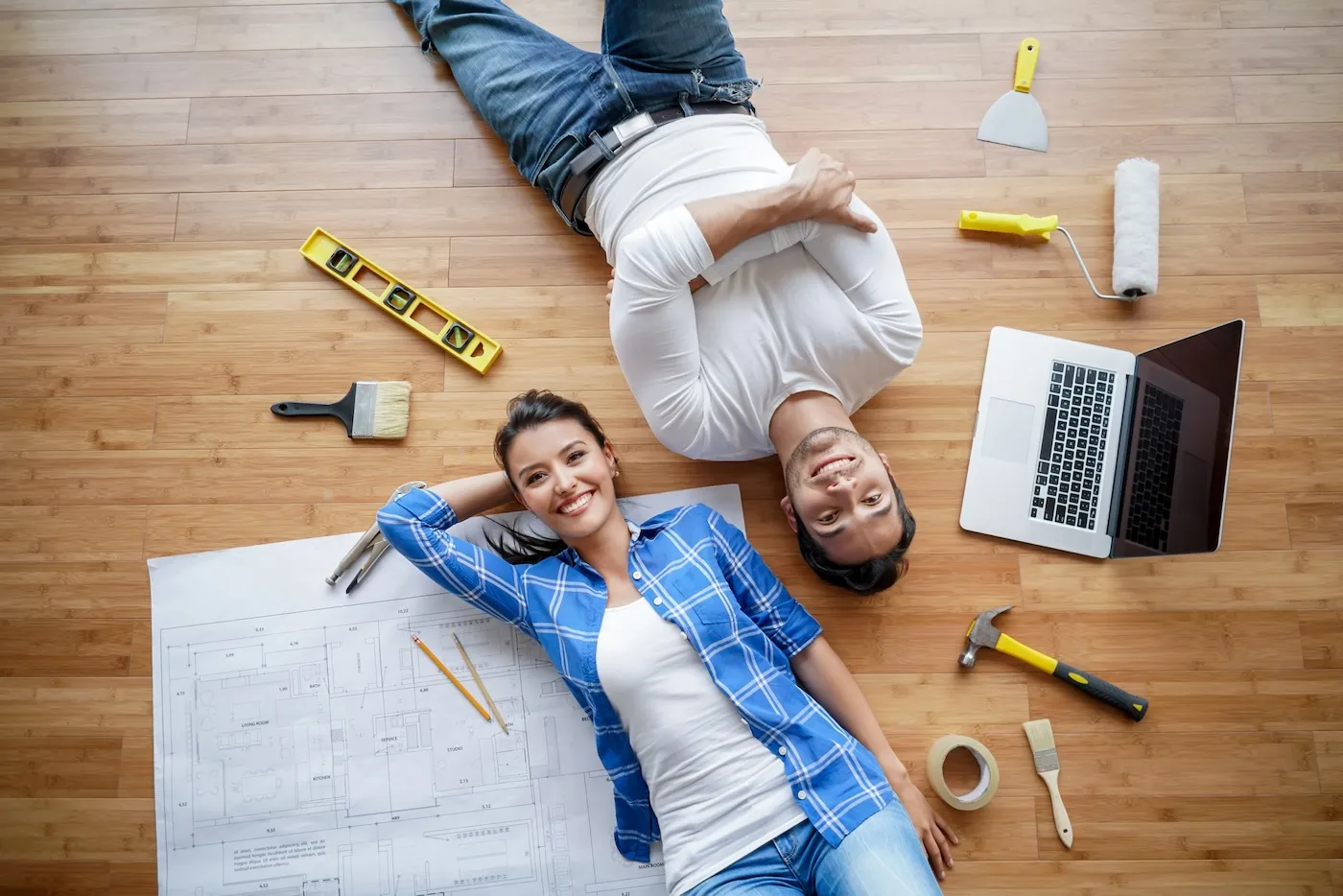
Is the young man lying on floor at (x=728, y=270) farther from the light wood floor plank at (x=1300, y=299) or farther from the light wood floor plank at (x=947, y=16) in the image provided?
the light wood floor plank at (x=1300, y=299)

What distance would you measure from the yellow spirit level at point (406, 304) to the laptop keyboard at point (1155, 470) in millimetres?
1396

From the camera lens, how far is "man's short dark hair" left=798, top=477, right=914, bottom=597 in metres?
1.59

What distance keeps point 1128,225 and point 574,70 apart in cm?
127

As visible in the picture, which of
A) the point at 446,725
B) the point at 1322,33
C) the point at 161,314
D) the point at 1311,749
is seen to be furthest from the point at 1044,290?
the point at 161,314

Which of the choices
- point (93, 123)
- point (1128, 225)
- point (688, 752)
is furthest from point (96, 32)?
point (1128, 225)

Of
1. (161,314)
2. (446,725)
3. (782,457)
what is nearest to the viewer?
(782,457)

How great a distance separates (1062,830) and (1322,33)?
1947 millimetres

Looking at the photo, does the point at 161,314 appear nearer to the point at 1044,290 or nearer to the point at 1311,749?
the point at 1044,290

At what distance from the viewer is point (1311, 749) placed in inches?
68.8

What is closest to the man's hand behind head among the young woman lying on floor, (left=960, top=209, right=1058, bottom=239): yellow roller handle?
(left=960, top=209, right=1058, bottom=239): yellow roller handle

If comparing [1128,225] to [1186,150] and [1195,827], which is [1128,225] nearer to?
[1186,150]

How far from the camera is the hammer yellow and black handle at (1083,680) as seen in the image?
1724 millimetres

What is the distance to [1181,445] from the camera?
64.0 inches

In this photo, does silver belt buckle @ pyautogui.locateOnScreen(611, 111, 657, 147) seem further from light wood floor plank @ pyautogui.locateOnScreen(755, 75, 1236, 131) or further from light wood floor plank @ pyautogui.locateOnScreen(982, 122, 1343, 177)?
light wood floor plank @ pyautogui.locateOnScreen(982, 122, 1343, 177)
